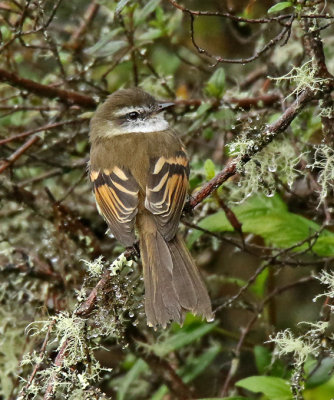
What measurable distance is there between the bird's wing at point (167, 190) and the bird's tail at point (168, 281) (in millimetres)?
77

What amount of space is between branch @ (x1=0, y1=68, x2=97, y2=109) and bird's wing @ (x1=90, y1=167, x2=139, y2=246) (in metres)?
0.65

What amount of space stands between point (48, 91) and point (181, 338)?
1738mm

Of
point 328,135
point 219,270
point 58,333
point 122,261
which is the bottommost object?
point 219,270

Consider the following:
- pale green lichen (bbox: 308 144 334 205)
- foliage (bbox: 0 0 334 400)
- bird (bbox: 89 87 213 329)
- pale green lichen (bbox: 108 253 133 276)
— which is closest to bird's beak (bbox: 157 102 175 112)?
bird (bbox: 89 87 213 329)

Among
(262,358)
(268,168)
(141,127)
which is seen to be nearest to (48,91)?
(141,127)

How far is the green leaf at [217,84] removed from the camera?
3984 mm

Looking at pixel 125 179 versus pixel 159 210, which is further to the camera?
pixel 125 179

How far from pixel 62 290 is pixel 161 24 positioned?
1917mm

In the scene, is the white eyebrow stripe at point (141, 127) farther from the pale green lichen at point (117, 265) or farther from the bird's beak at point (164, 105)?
the pale green lichen at point (117, 265)

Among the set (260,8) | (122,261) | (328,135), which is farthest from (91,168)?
(260,8)

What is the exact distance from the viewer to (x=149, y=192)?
3.61 meters

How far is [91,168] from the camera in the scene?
404cm

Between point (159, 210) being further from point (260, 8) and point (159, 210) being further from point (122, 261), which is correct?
point (260, 8)

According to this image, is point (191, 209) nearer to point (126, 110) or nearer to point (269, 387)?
point (269, 387)
